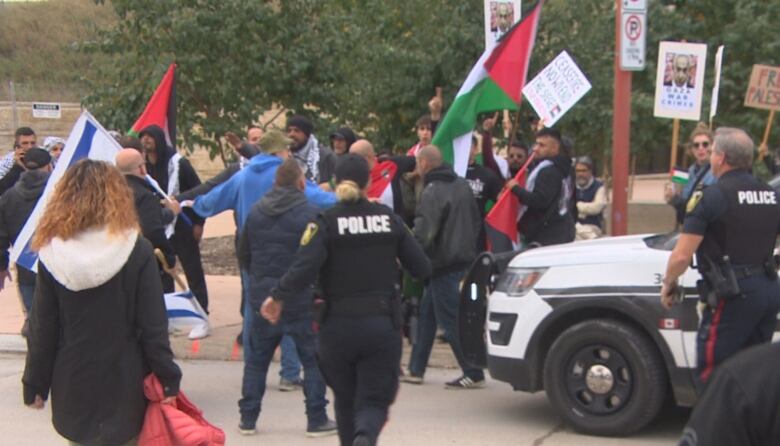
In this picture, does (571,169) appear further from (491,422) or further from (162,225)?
(162,225)

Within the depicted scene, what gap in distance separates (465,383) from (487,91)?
2384mm

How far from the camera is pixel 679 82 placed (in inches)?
419

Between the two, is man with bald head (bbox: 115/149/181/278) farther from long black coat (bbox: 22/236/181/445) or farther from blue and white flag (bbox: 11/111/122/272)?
long black coat (bbox: 22/236/181/445)

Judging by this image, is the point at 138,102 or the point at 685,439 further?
the point at 138,102

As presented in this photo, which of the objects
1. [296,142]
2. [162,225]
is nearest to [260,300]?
[162,225]

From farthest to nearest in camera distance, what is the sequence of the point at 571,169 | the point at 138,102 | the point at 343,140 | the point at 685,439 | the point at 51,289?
1. the point at 138,102
2. the point at 343,140
3. the point at 571,169
4. the point at 51,289
5. the point at 685,439

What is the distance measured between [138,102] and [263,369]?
7.75 m

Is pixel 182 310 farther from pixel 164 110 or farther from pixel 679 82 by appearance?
pixel 679 82

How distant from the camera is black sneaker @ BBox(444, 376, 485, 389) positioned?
28.2 feet

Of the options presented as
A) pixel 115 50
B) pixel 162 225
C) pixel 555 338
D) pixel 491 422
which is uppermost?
pixel 115 50

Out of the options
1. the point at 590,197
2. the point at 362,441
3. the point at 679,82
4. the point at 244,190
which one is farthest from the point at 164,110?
the point at 362,441

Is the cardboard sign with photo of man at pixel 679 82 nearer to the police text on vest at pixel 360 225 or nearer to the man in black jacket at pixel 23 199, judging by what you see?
the police text on vest at pixel 360 225

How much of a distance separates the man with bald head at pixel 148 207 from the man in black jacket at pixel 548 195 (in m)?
2.66

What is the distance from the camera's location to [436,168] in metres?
8.30
